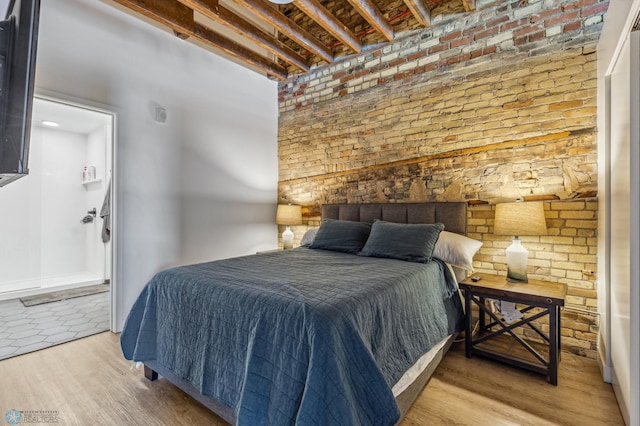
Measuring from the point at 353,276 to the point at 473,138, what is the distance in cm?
193

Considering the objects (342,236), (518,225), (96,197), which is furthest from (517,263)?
(96,197)

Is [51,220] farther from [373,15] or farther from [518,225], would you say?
[518,225]

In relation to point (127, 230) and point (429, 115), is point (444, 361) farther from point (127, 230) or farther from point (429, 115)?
point (127, 230)

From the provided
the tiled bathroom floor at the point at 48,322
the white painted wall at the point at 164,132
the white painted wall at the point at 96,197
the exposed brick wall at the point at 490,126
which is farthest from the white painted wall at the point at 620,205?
the white painted wall at the point at 96,197

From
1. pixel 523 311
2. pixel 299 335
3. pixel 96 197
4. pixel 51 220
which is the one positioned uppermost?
pixel 96 197

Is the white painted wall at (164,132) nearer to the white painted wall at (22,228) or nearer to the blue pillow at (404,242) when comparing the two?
the blue pillow at (404,242)

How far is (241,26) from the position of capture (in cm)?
309

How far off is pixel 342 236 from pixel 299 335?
6.13ft

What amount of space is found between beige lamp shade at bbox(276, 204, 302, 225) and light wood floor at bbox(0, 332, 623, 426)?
2.26 metres

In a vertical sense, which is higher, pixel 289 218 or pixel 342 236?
pixel 289 218

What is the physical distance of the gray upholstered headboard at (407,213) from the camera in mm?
2814

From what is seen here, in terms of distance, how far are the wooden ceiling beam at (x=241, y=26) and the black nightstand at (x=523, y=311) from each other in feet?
10.3

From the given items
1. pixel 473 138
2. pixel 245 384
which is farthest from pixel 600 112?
pixel 245 384

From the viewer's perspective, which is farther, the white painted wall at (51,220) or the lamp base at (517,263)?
the white painted wall at (51,220)
